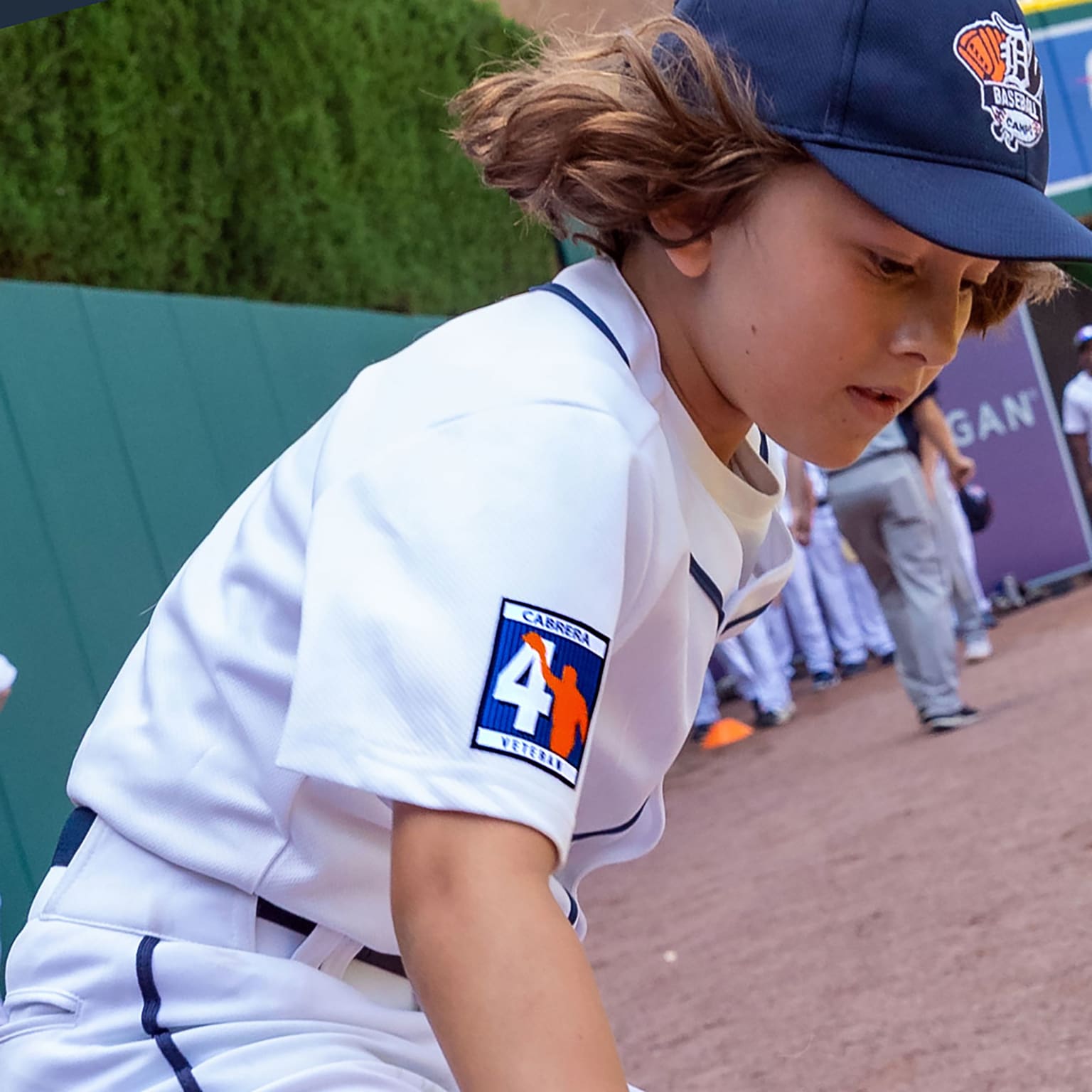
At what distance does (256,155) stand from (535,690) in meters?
5.61

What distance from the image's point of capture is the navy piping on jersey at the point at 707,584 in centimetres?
124

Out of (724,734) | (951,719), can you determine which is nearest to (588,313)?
(951,719)

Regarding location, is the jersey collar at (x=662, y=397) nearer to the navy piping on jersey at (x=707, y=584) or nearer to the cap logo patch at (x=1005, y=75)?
the navy piping on jersey at (x=707, y=584)

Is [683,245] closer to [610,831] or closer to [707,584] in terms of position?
[707,584]

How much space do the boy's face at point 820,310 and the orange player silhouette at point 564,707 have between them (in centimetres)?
39

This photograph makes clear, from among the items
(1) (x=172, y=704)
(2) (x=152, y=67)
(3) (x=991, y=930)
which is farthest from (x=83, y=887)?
(2) (x=152, y=67)

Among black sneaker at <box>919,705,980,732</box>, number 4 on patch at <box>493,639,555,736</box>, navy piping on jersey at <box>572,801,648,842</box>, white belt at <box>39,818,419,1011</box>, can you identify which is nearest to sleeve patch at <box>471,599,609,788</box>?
number 4 on patch at <box>493,639,555,736</box>

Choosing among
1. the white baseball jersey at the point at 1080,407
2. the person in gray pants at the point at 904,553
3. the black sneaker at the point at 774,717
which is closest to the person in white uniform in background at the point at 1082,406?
the white baseball jersey at the point at 1080,407

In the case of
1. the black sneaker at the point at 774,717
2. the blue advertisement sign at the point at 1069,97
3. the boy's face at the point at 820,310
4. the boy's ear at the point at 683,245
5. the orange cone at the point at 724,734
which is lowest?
the black sneaker at the point at 774,717

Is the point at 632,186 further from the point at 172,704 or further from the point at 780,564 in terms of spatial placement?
the point at 172,704

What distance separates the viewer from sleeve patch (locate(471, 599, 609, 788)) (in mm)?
916

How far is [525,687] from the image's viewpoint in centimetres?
93

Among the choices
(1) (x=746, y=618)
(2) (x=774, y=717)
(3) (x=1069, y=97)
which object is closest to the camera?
(1) (x=746, y=618)

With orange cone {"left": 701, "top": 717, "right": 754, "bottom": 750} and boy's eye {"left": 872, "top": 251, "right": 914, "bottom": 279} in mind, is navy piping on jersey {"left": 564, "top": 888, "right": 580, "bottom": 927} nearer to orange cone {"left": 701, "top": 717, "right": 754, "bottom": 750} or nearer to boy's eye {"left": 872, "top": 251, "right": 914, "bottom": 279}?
boy's eye {"left": 872, "top": 251, "right": 914, "bottom": 279}
